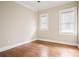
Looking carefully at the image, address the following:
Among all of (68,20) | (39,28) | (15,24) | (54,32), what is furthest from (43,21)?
(15,24)

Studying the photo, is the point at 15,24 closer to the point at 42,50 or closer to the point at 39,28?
the point at 39,28

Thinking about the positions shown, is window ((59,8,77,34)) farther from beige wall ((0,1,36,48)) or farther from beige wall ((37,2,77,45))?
beige wall ((0,1,36,48))

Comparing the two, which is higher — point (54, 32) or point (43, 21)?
point (43, 21)

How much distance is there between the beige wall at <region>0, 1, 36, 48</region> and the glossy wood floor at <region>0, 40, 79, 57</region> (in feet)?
0.65

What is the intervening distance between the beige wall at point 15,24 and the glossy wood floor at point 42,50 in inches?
7.8

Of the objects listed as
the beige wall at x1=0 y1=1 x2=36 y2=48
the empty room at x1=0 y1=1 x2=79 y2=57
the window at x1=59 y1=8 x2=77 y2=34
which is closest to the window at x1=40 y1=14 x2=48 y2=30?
the empty room at x1=0 y1=1 x2=79 y2=57

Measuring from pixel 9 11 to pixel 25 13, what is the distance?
38cm

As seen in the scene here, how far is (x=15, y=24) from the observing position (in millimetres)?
1898

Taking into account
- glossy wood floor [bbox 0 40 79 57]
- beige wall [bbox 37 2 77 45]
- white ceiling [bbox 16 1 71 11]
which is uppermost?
white ceiling [bbox 16 1 71 11]

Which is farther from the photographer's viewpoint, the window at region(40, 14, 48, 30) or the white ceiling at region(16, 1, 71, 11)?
the window at region(40, 14, 48, 30)

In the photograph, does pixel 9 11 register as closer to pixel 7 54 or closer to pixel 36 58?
pixel 7 54

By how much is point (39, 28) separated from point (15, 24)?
63 centimetres

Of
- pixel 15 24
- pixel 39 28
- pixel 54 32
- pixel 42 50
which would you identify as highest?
pixel 15 24

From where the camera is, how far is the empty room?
162cm
